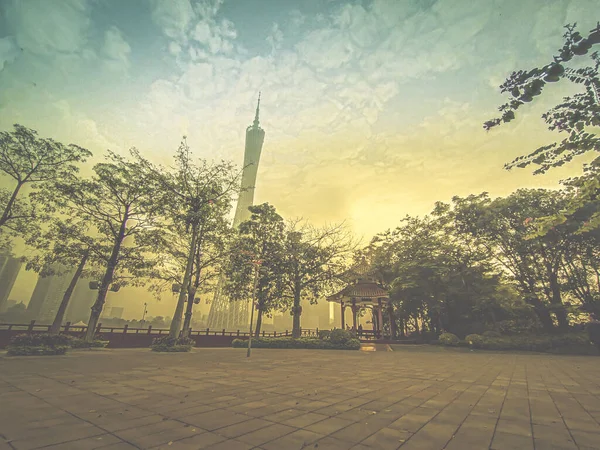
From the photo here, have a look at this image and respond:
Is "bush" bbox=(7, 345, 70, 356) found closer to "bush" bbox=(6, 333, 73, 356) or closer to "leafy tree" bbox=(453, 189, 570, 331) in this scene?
"bush" bbox=(6, 333, 73, 356)

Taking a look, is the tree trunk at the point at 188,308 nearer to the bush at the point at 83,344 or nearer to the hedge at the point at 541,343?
the bush at the point at 83,344

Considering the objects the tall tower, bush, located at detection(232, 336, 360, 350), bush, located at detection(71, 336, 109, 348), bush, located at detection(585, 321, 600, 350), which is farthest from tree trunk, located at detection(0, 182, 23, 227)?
the tall tower

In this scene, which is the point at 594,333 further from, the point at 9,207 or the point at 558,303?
the point at 9,207

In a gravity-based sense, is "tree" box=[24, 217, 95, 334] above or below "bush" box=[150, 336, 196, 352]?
above

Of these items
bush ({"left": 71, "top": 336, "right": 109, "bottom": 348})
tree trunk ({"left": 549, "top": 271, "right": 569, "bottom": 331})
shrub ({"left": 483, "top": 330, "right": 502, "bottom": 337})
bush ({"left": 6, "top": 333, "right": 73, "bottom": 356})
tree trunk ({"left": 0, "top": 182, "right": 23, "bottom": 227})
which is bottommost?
bush ({"left": 71, "top": 336, "right": 109, "bottom": 348})

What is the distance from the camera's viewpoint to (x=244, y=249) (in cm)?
2191

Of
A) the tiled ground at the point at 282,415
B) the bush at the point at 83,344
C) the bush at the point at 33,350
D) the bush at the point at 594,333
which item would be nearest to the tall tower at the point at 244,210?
the bush at the point at 83,344

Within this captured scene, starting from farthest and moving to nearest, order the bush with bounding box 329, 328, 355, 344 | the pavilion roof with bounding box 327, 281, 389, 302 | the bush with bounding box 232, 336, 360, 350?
1. the pavilion roof with bounding box 327, 281, 389, 302
2. the bush with bounding box 329, 328, 355, 344
3. the bush with bounding box 232, 336, 360, 350

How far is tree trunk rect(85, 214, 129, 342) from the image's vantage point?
15.4m

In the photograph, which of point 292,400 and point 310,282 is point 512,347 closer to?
point 310,282

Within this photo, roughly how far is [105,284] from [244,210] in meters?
81.2

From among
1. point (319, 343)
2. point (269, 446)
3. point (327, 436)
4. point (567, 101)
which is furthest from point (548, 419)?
point (319, 343)

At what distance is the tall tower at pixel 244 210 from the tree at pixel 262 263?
45.9m

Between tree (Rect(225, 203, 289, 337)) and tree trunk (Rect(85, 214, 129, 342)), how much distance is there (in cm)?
782
